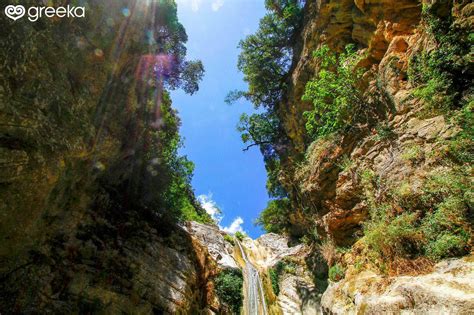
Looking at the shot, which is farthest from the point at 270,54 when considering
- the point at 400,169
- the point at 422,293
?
the point at 422,293

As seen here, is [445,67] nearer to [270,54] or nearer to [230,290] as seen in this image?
[230,290]

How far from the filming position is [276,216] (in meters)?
28.8

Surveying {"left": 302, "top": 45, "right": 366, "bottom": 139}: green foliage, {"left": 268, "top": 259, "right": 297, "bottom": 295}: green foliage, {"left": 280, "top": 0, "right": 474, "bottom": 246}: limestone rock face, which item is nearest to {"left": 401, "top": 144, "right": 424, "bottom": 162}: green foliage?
{"left": 280, "top": 0, "right": 474, "bottom": 246}: limestone rock face

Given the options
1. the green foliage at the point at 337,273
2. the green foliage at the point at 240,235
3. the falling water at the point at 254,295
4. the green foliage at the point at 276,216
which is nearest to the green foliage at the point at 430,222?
the green foliage at the point at 337,273

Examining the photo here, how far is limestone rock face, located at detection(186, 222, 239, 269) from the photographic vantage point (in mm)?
16966

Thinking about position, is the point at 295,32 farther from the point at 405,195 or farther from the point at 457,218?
the point at 457,218

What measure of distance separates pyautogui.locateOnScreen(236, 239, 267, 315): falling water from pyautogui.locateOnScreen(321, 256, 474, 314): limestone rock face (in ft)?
26.5

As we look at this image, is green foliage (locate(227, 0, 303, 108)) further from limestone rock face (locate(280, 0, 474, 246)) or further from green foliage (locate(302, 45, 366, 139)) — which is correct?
green foliage (locate(302, 45, 366, 139))

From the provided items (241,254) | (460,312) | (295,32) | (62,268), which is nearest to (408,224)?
(460,312)

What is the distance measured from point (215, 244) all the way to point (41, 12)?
1625 centimetres

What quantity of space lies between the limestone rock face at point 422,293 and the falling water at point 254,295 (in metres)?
8.07

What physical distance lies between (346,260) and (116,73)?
37.2ft

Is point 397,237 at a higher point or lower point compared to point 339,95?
lower

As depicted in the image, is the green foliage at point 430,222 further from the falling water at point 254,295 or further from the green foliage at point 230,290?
the falling water at point 254,295
